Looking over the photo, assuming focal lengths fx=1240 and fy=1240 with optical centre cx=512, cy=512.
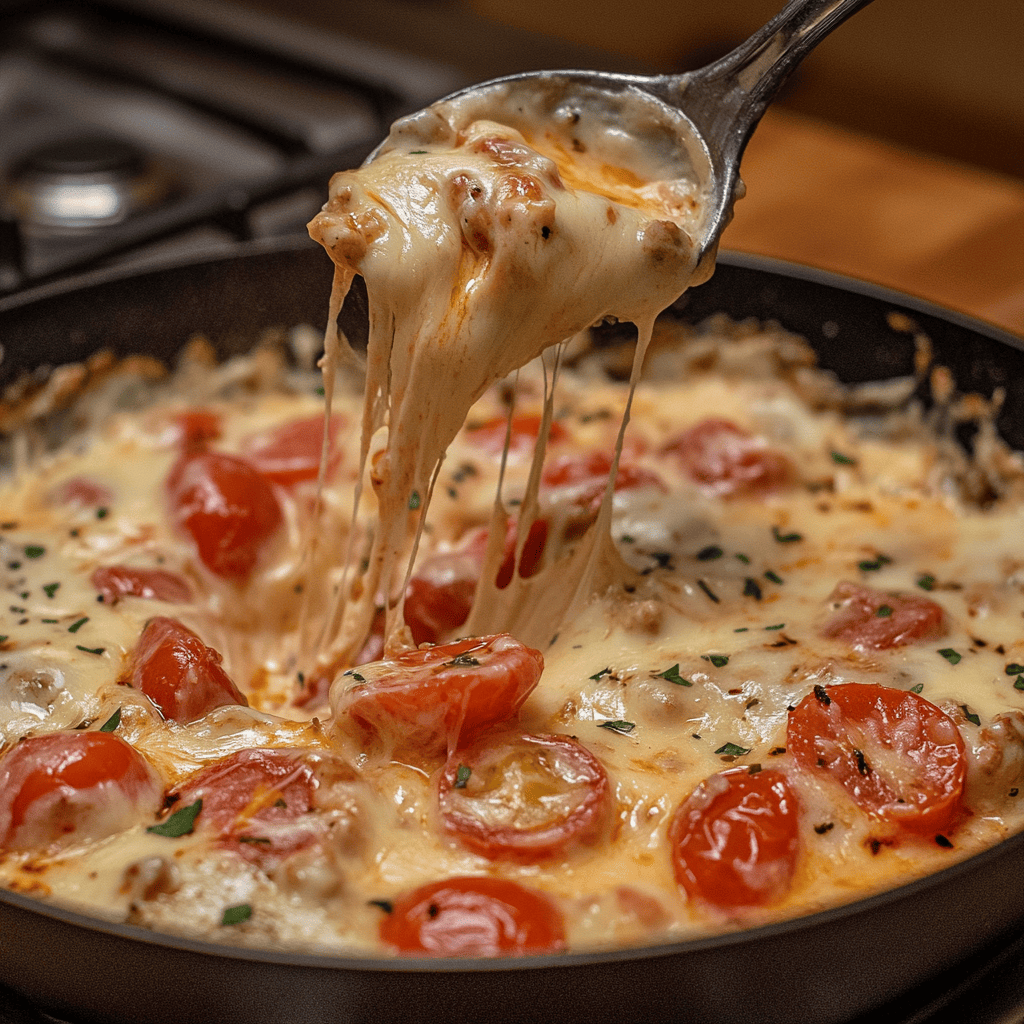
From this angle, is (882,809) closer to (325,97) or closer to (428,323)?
(428,323)

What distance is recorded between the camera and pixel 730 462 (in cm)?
224

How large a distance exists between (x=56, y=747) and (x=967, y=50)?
3449mm

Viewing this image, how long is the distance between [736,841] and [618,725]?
0.28 metres

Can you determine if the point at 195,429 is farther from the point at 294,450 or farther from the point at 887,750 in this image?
the point at 887,750

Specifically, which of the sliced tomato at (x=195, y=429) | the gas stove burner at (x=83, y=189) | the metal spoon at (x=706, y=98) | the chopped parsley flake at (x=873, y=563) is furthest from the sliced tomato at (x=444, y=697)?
the gas stove burner at (x=83, y=189)

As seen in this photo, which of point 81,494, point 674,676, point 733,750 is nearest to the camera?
point 733,750

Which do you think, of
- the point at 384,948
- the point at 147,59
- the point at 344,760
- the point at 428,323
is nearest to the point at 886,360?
the point at 428,323

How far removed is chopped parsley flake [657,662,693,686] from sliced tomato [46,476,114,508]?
108 centimetres

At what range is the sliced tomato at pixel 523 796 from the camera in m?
1.41

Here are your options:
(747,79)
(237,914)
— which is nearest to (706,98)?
(747,79)

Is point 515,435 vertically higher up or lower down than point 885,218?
lower down

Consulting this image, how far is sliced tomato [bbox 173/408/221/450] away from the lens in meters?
2.37

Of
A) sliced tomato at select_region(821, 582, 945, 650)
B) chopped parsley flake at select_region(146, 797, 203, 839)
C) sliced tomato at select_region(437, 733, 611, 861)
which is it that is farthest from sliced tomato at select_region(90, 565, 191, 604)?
sliced tomato at select_region(821, 582, 945, 650)

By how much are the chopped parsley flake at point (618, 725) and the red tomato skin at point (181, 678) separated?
51 centimetres
